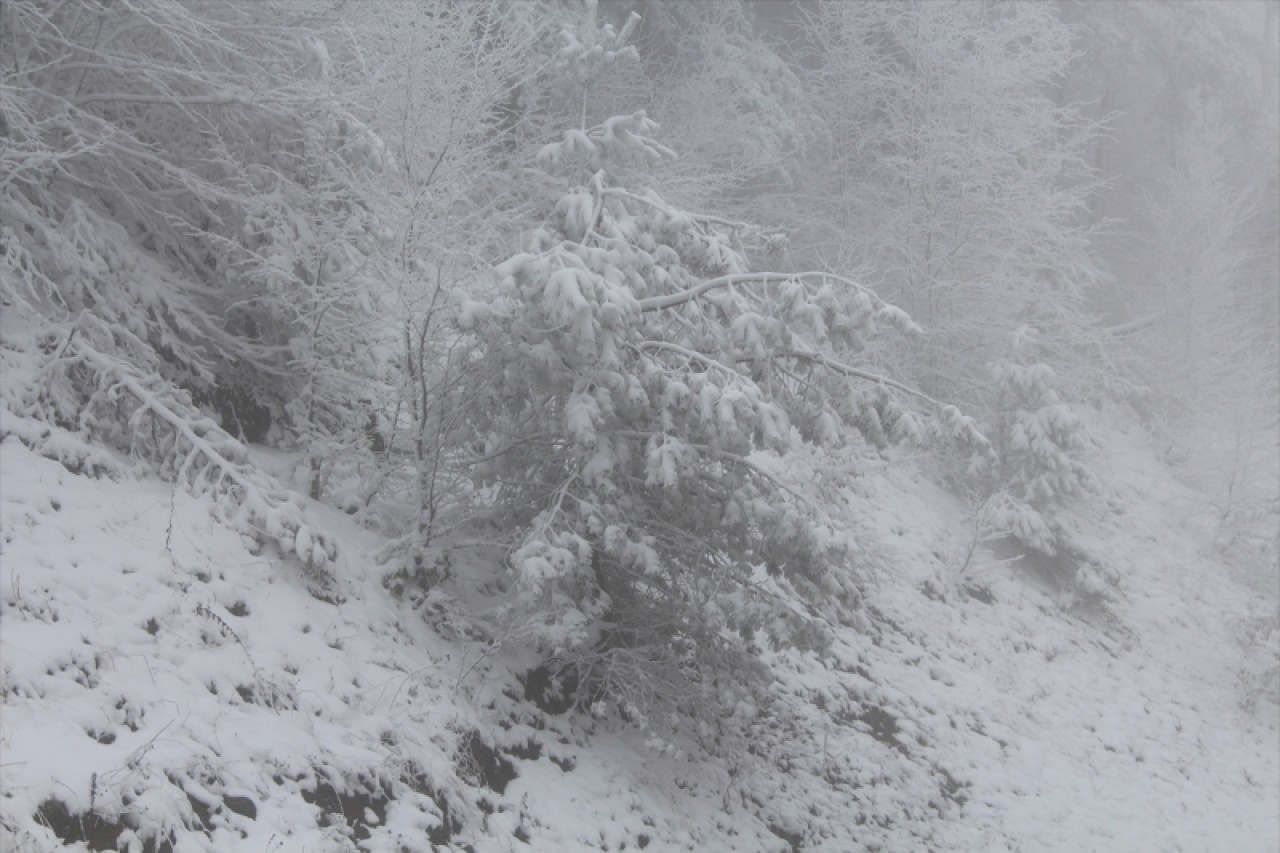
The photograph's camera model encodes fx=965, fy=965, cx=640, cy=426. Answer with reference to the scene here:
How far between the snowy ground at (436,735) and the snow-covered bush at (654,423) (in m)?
0.85

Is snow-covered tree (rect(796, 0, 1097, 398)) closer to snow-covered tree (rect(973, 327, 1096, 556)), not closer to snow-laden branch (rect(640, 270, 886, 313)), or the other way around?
snow-covered tree (rect(973, 327, 1096, 556))

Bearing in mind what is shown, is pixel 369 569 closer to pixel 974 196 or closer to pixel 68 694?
pixel 68 694

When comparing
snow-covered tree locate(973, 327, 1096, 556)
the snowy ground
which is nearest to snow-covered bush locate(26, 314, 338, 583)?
the snowy ground

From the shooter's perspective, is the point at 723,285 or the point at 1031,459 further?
the point at 1031,459

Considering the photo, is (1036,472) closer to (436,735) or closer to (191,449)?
(436,735)

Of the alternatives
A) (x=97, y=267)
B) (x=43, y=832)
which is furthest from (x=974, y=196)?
(x=43, y=832)

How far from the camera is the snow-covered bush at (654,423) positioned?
5.88 meters

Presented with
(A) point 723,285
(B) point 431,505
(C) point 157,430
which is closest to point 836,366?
(A) point 723,285

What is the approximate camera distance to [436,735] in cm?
584

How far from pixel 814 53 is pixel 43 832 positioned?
20.6 m

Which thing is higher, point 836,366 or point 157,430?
point 836,366

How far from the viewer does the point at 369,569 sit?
6879 mm

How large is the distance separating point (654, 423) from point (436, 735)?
236cm

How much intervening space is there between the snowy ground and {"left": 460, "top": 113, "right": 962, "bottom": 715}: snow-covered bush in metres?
0.85
